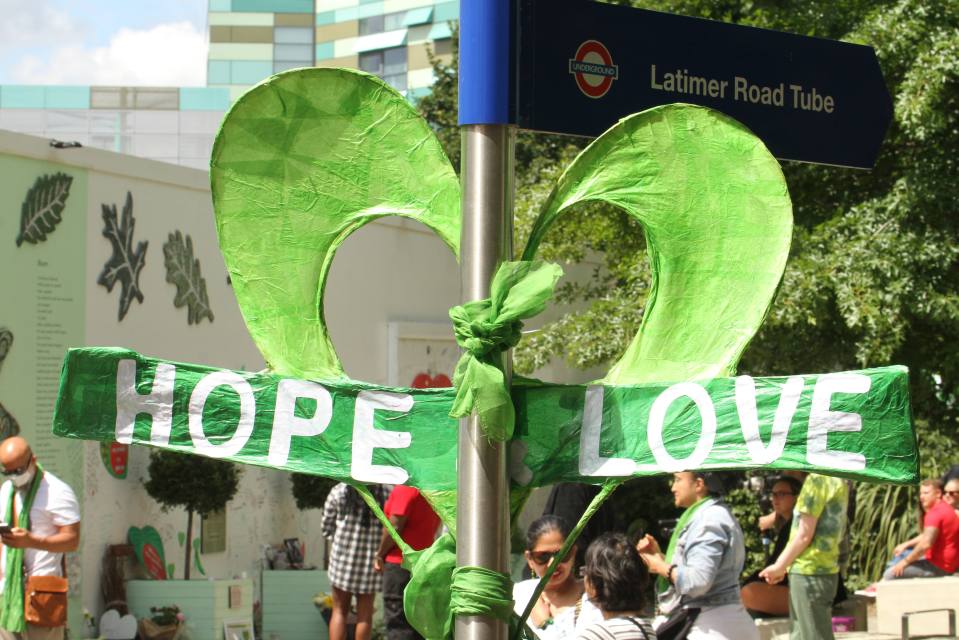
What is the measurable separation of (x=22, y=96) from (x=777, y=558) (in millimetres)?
42195

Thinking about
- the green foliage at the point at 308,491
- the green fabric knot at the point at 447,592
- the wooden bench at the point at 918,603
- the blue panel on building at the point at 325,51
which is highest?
the blue panel on building at the point at 325,51

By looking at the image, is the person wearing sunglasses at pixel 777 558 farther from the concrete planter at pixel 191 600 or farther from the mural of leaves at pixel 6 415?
the mural of leaves at pixel 6 415

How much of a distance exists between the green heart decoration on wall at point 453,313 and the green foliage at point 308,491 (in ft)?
26.7

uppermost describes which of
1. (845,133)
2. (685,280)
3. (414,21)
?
(414,21)

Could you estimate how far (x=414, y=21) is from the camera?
58594 mm

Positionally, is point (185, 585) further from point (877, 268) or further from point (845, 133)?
point (845, 133)

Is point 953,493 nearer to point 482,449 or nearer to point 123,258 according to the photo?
point 123,258

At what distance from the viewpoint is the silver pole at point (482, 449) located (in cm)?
225

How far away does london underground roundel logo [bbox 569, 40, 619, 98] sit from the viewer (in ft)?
8.05

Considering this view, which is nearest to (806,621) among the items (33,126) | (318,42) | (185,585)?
(185,585)

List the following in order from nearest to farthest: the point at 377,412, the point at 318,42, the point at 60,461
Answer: the point at 377,412, the point at 60,461, the point at 318,42

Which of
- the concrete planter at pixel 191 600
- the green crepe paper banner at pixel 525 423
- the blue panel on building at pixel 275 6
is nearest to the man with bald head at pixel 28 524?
the concrete planter at pixel 191 600

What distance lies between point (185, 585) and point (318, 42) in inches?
2228

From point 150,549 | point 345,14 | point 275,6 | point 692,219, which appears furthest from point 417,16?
point 692,219
